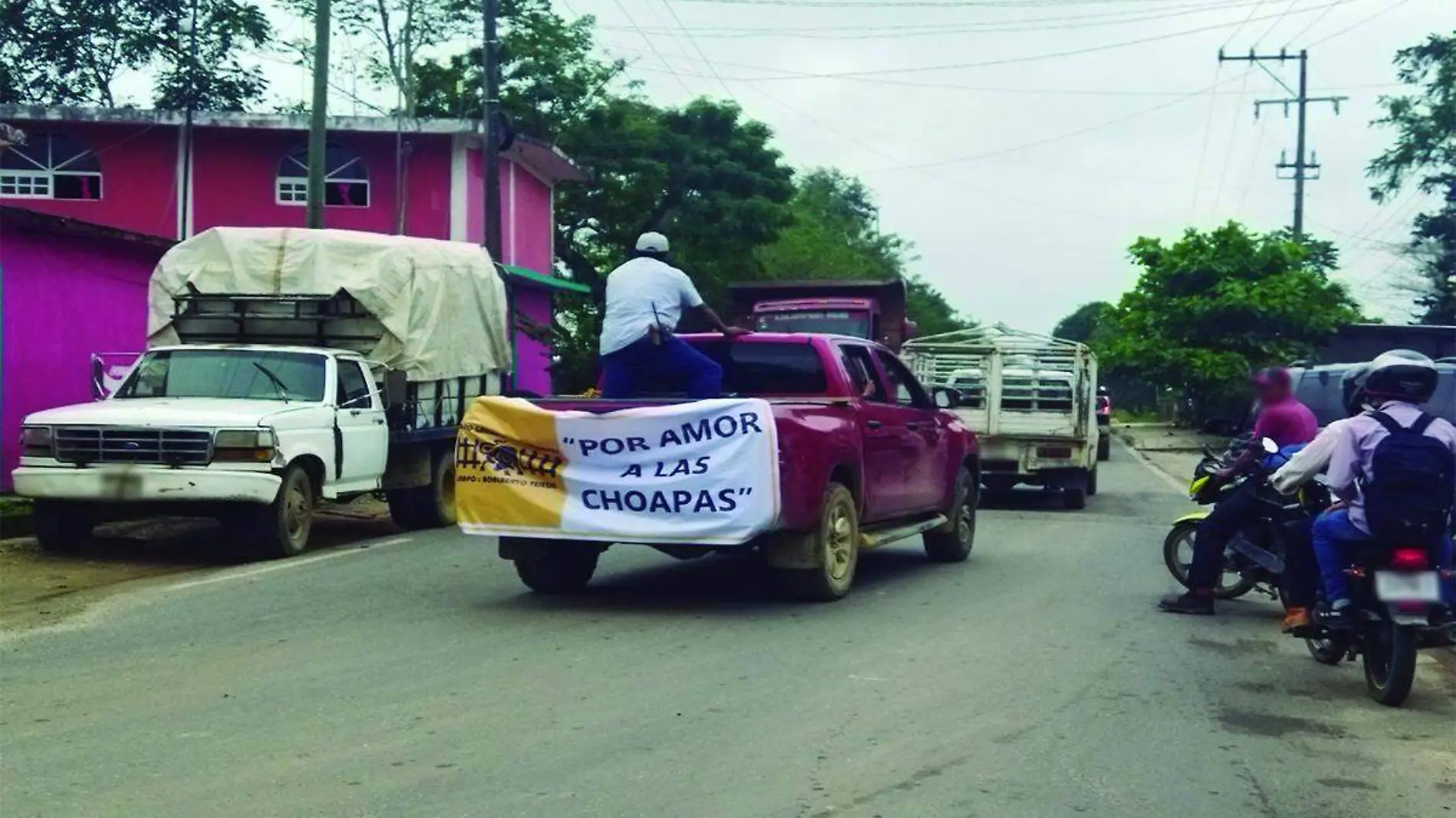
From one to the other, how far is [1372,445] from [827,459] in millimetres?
3445

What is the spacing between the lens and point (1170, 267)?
41.8m

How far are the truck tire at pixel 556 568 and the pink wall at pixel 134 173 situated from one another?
79.3 feet

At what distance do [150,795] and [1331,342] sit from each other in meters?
26.9

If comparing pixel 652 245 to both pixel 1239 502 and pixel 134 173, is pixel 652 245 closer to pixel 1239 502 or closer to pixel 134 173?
pixel 1239 502

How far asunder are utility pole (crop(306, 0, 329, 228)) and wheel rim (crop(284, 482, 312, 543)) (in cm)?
759

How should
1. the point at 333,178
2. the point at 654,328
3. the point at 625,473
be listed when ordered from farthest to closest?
the point at 333,178, the point at 654,328, the point at 625,473

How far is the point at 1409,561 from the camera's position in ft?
25.2

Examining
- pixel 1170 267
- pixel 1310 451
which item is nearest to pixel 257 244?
pixel 1310 451

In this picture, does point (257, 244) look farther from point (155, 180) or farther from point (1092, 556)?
point (155, 180)

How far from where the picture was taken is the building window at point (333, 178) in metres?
32.8

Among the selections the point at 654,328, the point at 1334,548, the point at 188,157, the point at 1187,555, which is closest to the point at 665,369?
the point at 654,328

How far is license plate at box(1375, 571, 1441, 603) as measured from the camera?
7602 mm

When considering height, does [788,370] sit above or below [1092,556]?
above

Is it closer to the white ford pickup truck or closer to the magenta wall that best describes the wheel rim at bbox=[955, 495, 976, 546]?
the white ford pickup truck
